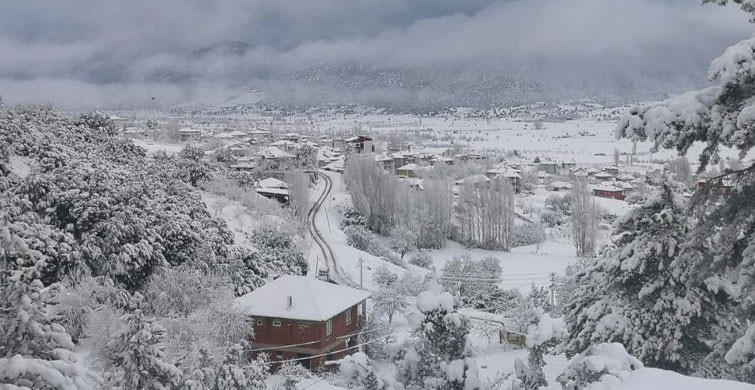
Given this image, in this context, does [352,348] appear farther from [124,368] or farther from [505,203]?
[505,203]

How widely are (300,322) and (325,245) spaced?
1692 centimetres

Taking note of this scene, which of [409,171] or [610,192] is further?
[409,171]

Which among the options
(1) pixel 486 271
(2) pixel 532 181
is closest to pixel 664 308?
(1) pixel 486 271

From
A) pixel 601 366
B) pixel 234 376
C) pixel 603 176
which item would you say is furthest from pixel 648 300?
pixel 603 176

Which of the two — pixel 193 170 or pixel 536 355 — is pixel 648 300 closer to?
pixel 536 355

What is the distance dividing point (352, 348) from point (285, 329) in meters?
2.71

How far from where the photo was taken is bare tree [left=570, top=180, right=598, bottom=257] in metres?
43.6

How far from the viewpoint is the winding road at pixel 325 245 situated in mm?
32537

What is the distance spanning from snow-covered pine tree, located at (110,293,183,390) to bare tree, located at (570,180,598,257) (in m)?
37.6

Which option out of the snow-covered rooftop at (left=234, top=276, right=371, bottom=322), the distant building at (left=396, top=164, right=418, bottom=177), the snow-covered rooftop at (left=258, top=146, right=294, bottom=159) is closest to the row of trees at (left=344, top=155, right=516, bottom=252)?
the snow-covered rooftop at (left=258, top=146, right=294, bottom=159)

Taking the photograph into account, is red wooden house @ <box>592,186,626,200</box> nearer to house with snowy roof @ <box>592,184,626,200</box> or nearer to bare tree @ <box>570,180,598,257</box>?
house with snowy roof @ <box>592,184,626,200</box>

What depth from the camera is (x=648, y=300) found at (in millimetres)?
10977

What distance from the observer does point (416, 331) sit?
7.31 metres

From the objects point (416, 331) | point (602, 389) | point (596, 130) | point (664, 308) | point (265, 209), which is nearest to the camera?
point (602, 389)
